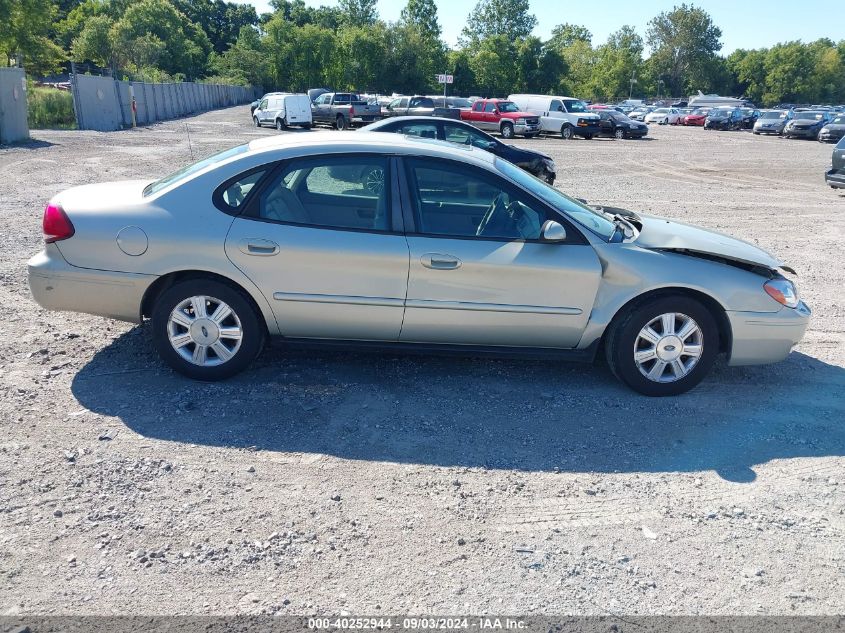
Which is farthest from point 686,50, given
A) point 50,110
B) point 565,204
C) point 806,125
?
point 565,204

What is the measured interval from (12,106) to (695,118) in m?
47.2

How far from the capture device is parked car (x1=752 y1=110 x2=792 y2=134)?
42.1 metres

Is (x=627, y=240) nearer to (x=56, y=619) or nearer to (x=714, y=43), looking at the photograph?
(x=56, y=619)

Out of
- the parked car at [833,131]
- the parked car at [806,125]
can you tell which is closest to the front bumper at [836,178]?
the parked car at [833,131]

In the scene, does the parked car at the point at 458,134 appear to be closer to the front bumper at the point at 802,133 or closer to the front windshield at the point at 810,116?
the front bumper at the point at 802,133

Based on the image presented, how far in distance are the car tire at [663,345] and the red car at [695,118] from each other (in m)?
54.6

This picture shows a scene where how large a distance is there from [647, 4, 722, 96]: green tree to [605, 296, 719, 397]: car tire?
120 m

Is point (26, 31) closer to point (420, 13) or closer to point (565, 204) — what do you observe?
point (565, 204)

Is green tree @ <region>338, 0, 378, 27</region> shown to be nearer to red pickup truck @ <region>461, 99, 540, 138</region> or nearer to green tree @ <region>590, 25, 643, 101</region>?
green tree @ <region>590, 25, 643, 101</region>

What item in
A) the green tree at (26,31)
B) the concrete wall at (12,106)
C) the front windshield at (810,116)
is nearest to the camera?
the concrete wall at (12,106)

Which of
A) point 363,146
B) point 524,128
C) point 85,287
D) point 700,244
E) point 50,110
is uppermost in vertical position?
point 363,146

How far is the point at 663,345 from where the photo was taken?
189 inches

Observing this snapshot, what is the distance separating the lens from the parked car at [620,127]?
36688 mm

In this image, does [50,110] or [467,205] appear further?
[50,110]
